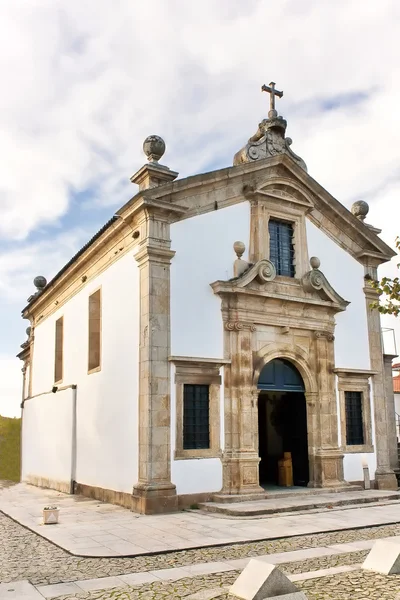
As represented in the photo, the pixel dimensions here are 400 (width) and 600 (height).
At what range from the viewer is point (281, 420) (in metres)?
16.2

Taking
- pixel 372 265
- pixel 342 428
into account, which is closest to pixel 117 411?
pixel 342 428

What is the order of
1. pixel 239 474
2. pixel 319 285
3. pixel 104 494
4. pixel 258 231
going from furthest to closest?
1. pixel 319 285
2. pixel 258 231
3. pixel 104 494
4. pixel 239 474

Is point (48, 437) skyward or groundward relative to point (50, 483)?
skyward

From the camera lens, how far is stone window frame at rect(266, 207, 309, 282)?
14.4 meters

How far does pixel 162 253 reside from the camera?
483 inches

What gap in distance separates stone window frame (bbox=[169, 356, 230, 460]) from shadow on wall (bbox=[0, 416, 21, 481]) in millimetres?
13456

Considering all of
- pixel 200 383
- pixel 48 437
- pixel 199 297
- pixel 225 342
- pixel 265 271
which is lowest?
Answer: pixel 48 437

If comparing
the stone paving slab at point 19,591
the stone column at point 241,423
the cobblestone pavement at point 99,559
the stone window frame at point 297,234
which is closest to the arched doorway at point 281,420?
the stone column at point 241,423

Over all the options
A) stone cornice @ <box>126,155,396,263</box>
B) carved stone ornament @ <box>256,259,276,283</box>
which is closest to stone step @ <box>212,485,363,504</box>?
carved stone ornament @ <box>256,259,276,283</box>

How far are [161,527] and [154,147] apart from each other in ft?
23.9

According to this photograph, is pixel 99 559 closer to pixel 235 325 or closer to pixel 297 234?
pixel 235 325

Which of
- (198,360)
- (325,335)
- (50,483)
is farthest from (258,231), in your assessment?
(50,483)

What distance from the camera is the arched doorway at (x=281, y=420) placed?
13.7 metres

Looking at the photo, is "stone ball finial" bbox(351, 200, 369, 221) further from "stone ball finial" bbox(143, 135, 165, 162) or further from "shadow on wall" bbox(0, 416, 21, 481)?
"shadow on wall" bbox(0, 416, 21, 481)
